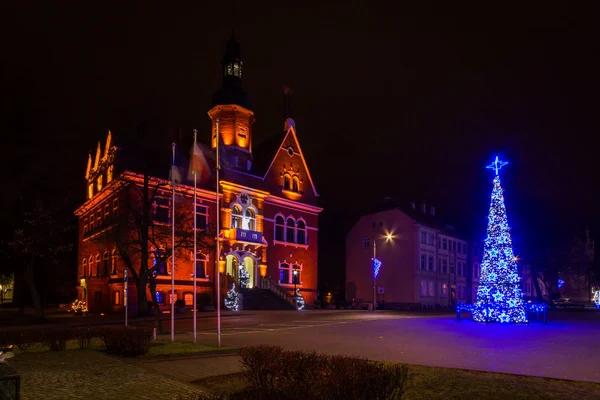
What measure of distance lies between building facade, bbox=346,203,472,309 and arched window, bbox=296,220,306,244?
8.13 m

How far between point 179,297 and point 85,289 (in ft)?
41.4

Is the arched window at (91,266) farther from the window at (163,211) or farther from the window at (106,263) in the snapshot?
the window at (163,211)

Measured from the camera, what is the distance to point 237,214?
51.7 meters

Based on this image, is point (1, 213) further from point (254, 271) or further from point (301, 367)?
point (301, 367)

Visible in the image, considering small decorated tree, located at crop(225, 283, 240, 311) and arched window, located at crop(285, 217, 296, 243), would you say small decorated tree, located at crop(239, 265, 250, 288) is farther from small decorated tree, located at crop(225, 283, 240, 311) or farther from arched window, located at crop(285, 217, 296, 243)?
arched window, located at crop(285, 217, 296, 243)

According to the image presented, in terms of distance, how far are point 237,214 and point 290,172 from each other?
921 cm

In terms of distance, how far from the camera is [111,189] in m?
46.7

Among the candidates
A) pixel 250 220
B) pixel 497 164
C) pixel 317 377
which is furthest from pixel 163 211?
pixel 317 377

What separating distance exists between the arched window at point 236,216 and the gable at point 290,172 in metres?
4.79

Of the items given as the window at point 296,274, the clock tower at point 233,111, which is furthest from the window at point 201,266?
the window at point 296,274

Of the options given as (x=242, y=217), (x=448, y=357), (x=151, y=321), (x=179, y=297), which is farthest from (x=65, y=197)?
(x=448, y=357)

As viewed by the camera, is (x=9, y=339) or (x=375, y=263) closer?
(x=9, y=339)

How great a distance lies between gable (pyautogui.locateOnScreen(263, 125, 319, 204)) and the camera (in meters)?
55.9

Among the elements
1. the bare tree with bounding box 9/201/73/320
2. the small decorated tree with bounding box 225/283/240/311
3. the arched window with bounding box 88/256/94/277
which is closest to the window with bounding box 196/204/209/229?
the small decorated tree with bounding box 225/283/240/311
